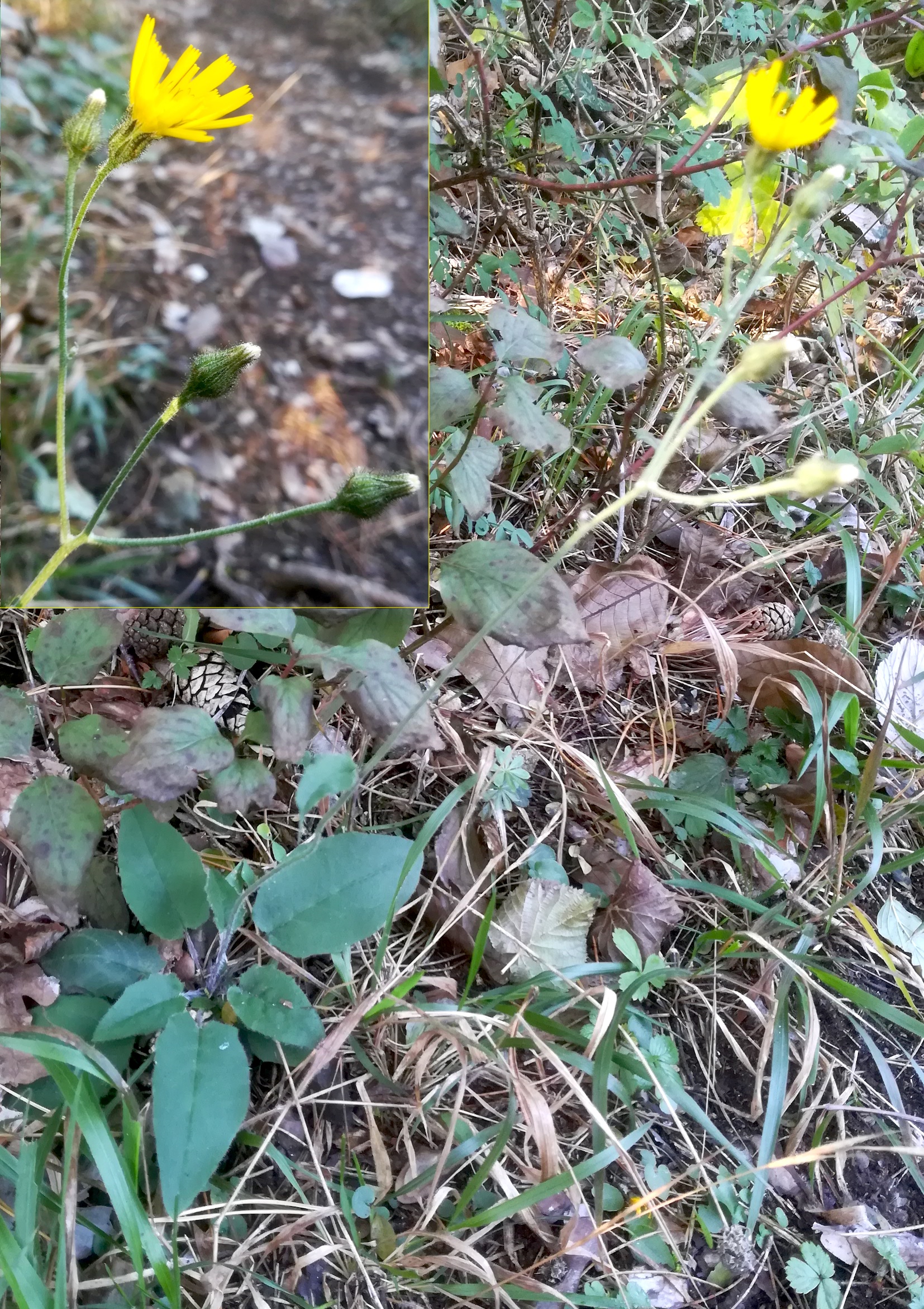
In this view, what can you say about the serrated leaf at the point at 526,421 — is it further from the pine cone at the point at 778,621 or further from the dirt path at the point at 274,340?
the pine cone at the point at 778,621

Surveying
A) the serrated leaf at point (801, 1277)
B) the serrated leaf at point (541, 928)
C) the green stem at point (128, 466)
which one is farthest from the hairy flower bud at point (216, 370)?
the serrated leaf at point (801, 1277)

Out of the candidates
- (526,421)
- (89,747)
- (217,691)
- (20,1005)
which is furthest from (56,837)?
(526,421)

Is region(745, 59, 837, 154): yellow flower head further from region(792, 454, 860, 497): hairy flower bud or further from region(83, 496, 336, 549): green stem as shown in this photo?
region(83, 496, 336, 549): green stem

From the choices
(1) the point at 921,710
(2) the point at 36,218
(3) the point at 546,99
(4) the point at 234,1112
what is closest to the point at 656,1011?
(4) the point at 234,1112

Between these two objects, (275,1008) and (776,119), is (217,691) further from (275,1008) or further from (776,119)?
(776,119)

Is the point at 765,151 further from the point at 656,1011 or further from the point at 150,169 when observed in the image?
the point at 656,1011

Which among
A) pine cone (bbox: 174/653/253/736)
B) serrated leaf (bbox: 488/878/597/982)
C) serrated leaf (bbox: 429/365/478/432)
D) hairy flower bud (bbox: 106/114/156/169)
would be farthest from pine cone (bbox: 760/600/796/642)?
hairy flower bud (bbox: 106/114/156/169)
